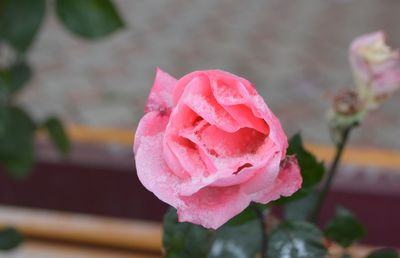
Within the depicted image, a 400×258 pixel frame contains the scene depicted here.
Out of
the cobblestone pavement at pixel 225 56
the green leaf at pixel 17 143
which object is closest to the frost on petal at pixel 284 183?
the green leaf at pixel 17 143

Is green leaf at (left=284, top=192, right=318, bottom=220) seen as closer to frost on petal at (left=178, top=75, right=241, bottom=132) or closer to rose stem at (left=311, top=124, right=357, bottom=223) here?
rose stem at (left=311, top=124, right=357, bottom=223)

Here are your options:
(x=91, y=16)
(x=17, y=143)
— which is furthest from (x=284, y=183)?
(x=17, y=143)

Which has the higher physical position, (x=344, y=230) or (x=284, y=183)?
(x=284, y=183)

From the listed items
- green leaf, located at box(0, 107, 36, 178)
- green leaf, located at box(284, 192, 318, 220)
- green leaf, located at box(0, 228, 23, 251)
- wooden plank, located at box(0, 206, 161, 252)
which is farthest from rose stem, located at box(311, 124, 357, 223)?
wooden plank, located at box(0, 206, 161, 252)

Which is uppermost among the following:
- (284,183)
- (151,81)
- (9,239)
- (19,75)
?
(284,183)

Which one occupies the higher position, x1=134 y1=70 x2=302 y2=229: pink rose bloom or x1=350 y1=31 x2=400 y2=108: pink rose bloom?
x1=134 y1=70 x2=302 y2=229: pink rose bloom

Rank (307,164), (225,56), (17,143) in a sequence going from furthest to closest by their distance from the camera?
(225,56), (17,143), (307,164)

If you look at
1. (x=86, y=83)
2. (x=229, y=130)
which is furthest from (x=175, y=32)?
(x=229, y=130)

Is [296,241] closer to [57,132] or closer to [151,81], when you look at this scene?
[57,132]
